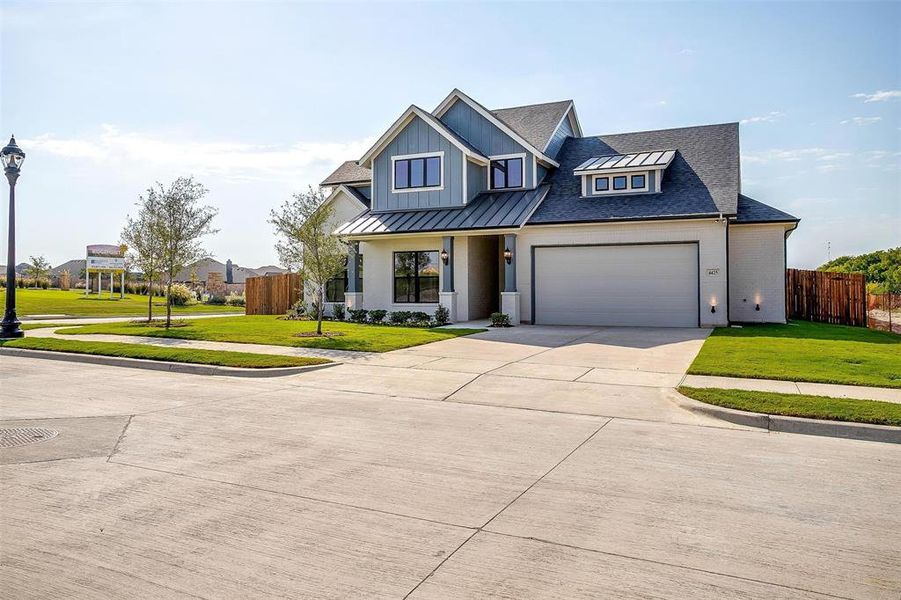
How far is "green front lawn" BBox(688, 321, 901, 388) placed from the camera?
10.4 metres

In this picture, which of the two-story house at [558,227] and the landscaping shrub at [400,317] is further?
the landscaping shrub at [400,317]

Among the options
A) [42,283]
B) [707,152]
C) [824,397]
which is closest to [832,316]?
[707,152]

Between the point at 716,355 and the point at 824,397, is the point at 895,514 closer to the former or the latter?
the point at 824,397

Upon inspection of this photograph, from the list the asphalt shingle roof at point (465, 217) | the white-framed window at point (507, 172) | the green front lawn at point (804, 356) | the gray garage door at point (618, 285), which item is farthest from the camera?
the white-framed window at point (507, 172)

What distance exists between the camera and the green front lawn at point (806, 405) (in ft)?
24.5

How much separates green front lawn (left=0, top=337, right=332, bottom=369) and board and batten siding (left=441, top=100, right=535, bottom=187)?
1283 cm

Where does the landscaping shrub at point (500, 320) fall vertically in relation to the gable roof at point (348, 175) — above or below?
below

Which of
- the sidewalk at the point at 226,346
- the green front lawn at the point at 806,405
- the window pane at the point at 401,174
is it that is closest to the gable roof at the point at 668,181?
the window pane at the point at 401,174

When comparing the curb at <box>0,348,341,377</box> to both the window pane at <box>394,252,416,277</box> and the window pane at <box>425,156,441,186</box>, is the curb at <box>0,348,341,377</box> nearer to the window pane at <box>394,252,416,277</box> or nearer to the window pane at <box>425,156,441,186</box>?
the window pane at <box>394,252,416,277</box>

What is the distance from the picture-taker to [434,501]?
4949mm

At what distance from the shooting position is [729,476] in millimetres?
5656

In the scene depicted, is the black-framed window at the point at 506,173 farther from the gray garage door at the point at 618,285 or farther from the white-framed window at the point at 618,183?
the gray garage door at the point at 618,285

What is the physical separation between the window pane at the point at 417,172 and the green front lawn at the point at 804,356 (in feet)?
39.3

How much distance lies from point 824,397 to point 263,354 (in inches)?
408
